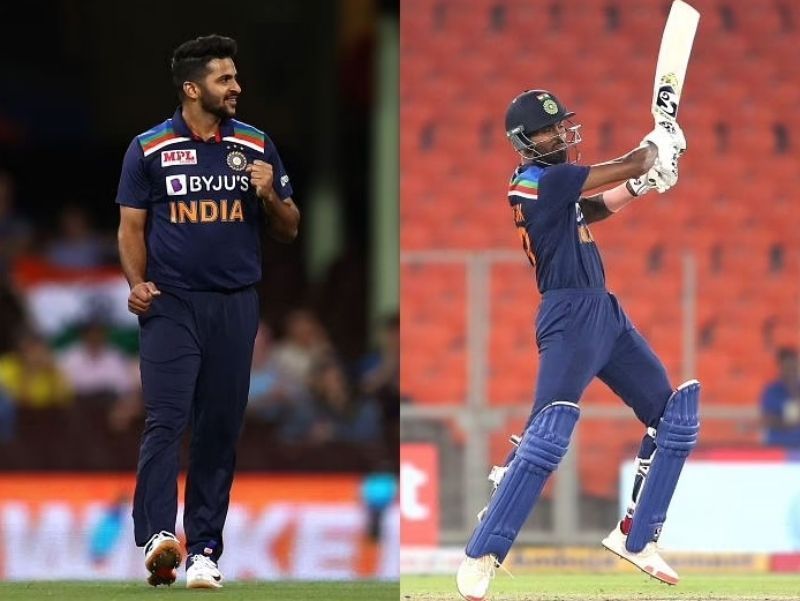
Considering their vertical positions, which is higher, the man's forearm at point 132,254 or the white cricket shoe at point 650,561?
the man's forearm at point 132,254

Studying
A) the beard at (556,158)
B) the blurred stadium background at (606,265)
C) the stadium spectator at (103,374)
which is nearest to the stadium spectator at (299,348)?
the blurred stadium background at (606,265)

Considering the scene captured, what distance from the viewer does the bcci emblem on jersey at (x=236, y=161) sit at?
4.46 m

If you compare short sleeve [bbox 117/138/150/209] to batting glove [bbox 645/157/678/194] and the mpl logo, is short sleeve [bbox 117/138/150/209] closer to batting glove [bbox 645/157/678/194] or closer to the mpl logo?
the mpl logo

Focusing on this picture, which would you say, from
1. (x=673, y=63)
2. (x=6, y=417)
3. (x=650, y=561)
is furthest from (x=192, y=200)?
(x=6, y=417)

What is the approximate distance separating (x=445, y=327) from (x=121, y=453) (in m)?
2.04

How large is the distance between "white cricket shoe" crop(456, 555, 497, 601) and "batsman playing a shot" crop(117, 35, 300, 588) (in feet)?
2.35

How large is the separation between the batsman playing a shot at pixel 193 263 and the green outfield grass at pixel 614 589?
2.50ft

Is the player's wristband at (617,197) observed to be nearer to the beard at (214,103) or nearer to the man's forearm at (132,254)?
the beard at (214,103)

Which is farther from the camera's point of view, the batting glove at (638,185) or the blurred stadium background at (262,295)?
the blurred stadium background at (262,295)

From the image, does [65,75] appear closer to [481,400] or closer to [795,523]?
[481,400]

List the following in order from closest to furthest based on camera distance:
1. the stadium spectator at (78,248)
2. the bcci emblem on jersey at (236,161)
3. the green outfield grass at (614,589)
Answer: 1. the bcci emblem on jersey at (236,161)
2. the green outfield grass at (614,589)
3. the stadium spectator at (78,248)

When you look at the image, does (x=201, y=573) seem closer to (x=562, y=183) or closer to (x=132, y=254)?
(x=132, y=254)

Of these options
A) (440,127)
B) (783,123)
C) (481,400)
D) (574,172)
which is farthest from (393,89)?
(574,172)

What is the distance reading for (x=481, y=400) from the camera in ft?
27.2
